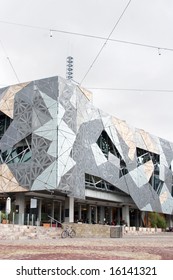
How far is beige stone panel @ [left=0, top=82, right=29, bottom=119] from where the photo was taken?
42125 millimetres

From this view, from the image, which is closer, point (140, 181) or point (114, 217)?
point (140, 181)

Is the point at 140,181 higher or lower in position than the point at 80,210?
higher

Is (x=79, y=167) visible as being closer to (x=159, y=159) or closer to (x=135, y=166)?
(x=135, y=166)

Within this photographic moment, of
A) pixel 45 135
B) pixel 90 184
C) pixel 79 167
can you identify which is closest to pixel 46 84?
pixel 45 135

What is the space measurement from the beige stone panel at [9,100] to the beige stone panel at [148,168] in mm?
21245

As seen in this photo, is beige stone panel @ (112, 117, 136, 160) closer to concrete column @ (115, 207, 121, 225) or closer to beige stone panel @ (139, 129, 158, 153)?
beige stone panel @ (139, 129, 158, 153)

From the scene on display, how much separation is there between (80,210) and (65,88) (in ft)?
59.6

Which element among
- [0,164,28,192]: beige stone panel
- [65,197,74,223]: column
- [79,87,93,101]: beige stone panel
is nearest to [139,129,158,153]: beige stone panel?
[79,87,93,101]: beige stone panel

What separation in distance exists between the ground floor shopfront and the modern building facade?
0.11m

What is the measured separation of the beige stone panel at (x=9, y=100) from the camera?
42.1m

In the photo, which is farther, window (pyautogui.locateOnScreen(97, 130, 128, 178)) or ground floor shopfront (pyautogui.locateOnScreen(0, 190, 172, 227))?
window (pyautogui.locateOnScreen(97, 130, 128, 178))

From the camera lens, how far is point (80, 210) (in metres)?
52.4

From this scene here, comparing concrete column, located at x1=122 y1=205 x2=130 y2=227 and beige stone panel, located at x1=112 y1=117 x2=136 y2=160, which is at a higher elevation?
beige stone panel, located at x1=112 y1=117 x2=136 y2=160

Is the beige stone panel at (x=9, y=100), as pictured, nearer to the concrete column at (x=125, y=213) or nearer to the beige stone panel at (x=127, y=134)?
the beige stone panel at (x=127, y=134)
